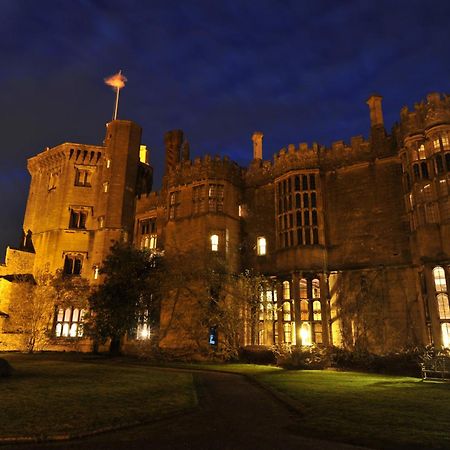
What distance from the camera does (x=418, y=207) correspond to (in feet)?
71.7

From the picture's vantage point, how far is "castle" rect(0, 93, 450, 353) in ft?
71.1

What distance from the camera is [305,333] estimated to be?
79.9 feet

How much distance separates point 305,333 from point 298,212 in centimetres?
755

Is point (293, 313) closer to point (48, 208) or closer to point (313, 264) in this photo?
point (313, 264)

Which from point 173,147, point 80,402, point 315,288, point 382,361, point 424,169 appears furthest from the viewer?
point 173,147

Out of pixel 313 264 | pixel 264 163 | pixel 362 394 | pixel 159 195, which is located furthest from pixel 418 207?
pixel 159 195

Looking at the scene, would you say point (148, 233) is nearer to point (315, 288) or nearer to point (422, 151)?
point (315, 288)

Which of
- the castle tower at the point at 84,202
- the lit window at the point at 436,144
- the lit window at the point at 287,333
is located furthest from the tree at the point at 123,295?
the lit window at the point at 436,144

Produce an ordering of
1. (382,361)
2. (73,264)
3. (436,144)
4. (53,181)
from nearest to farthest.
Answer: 1. (382,361)
2. (436,144)
3. (73,264)
4. (53,181)

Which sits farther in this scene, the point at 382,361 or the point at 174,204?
the point at 174,204

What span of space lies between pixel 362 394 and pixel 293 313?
14.1 metres

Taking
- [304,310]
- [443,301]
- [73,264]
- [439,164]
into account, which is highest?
[439,164]

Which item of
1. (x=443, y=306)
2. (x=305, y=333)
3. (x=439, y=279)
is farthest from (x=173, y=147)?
(x=443, y=306)

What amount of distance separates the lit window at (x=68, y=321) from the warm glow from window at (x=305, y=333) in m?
18.8
